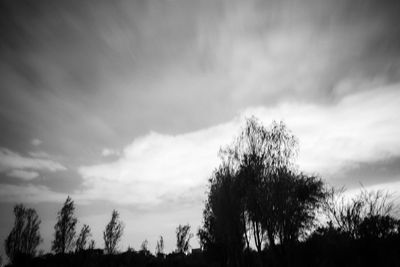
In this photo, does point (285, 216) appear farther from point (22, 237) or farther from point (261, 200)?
point (22, 237)

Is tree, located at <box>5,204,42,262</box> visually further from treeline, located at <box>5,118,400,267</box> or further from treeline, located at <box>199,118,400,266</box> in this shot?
treeline, located at <box>199,118,400,266</box>

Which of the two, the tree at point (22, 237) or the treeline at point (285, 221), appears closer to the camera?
the treeline at point (285, 221)

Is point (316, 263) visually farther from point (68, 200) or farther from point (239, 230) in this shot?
point (68, 200)

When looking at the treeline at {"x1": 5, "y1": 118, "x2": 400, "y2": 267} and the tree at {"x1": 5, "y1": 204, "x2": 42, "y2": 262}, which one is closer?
the treeline at {"x1": 5, "y1": 118, "x2": 400, "y2": 267}

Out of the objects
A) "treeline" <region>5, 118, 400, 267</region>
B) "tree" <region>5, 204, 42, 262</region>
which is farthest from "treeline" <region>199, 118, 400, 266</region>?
"tree" <region>5, 204, 42, 262</region>

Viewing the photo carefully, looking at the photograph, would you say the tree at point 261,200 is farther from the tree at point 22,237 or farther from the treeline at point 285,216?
the tree at point 22,237

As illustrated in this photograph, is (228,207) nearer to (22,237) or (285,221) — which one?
(285,221)

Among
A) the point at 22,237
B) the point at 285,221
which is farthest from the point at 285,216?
the point at 22,237

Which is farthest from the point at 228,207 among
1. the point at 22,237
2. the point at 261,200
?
the point at 22,237

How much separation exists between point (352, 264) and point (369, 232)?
269cm

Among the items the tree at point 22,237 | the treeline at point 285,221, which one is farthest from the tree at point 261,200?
the tree at point 22,237

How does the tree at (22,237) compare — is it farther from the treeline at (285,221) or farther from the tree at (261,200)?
the tree at (261,200)

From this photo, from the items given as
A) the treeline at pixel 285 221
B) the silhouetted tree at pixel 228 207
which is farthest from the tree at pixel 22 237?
the silhouetted tree at pixel 228 207

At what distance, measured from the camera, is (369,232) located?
13.3m
